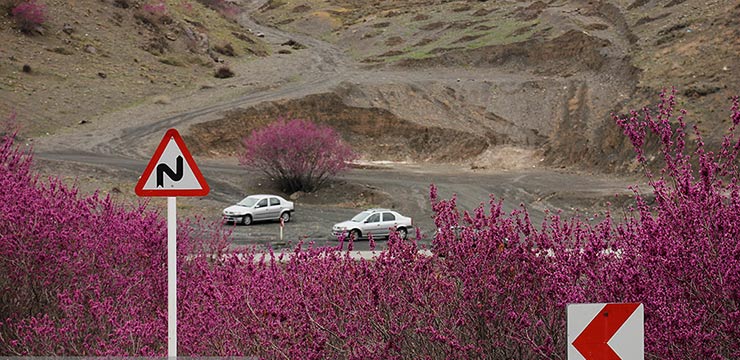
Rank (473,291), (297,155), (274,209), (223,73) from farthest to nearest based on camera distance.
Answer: (223,73) < (297,155) < (274,209) < (473,291)

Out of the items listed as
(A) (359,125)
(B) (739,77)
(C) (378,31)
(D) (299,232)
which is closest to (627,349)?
(D) (299,232)

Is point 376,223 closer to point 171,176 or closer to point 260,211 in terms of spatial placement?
point 260,211

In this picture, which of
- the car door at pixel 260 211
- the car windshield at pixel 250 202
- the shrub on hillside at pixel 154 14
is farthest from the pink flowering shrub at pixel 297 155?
the shrub on hillside at pixel 154 14

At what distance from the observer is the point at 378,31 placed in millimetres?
79000

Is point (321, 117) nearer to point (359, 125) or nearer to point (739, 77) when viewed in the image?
point (359, 125)

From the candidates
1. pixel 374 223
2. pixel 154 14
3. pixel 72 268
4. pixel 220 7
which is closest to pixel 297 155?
pixel 374 223

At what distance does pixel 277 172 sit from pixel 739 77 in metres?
26.2

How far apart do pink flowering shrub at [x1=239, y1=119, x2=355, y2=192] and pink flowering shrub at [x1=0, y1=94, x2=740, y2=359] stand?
28698 mm

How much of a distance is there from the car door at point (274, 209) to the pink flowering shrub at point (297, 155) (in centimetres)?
633

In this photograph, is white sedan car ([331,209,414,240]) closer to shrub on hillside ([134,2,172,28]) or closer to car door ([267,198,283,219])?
car door ([267,198,283,219])

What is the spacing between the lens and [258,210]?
30484 millimetres

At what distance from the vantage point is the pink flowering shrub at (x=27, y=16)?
5571 cm

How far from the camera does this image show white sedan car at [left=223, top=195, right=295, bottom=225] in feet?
98.4

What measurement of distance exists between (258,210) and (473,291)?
2470cm
